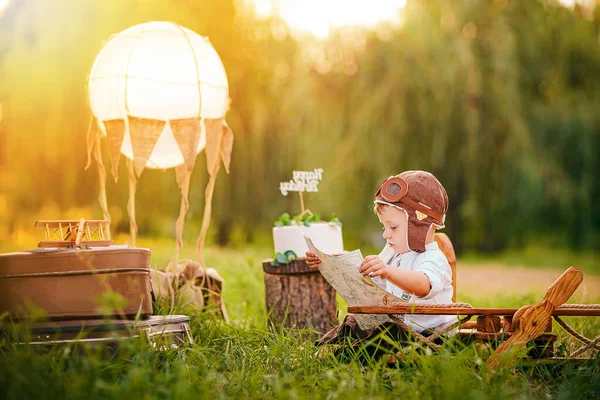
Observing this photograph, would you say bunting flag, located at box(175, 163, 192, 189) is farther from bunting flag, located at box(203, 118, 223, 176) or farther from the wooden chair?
the wooden chair

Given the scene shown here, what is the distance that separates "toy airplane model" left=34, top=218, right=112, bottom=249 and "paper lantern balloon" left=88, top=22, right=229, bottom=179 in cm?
72

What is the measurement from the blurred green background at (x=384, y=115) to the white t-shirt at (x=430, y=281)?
4881 mm

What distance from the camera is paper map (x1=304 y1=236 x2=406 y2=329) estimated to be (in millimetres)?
2891

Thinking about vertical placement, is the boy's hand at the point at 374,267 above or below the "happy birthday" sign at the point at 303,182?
below

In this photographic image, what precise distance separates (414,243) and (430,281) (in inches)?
9.5

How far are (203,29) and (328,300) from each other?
585 centimetres

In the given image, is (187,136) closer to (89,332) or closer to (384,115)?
(89,332)

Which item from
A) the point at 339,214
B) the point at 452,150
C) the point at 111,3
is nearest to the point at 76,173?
the point at 111,3

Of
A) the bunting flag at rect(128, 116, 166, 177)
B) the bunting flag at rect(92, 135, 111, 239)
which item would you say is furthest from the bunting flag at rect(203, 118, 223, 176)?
the bunting flag at rect(92, 135, 111, 239)

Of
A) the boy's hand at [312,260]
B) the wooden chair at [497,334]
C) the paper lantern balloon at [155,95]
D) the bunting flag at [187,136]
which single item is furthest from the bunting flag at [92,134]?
the wooden chair at [497,334]

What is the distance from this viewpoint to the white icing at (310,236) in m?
4.07

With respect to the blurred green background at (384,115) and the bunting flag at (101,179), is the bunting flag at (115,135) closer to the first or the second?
the bunting flag at (101,179)

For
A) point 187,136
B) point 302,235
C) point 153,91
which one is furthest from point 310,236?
point 153,91

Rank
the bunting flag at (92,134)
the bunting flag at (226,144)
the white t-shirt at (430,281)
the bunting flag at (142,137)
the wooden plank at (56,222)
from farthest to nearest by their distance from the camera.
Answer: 1. the bunting flag at (226,144)
2. the bunting flag at (92,134)
3. the bunting flag at (142,137)
4. the wooden plank at (56,222)
5. the white t-shirt at (430,281)
